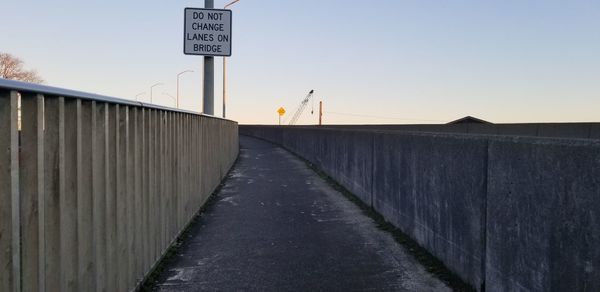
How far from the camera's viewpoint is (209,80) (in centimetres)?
1487

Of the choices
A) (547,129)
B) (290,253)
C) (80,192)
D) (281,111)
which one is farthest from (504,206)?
(281,111)

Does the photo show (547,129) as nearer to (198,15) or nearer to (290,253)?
(198,15)

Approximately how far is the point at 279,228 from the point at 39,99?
5.58 meters

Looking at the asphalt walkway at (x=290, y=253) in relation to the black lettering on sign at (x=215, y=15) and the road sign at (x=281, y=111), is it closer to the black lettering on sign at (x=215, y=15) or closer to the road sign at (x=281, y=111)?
the black lettering on sign at (x=215, y=15)

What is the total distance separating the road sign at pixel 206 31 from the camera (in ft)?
44.8

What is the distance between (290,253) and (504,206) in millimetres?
2959

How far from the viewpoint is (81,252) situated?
3.86 metres

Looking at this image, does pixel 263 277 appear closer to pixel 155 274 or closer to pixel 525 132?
pixel 155 274

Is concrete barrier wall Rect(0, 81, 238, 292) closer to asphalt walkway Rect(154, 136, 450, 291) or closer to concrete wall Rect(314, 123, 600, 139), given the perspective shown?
asphalt walkway Rect(154, 136, 450, 291)

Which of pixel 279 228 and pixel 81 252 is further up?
pixel 81 252

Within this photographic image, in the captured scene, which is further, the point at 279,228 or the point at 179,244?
the point at 279,228

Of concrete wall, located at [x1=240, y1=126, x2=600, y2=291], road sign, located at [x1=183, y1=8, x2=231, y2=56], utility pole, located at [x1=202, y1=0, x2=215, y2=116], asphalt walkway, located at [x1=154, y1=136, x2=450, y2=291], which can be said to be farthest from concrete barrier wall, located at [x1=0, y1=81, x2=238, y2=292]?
utility pole, located at [x1=202, y1=0, x2=215, y2=116]

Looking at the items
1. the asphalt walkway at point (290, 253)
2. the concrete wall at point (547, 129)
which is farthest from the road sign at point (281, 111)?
the asphalt walkway at point (290, 253)

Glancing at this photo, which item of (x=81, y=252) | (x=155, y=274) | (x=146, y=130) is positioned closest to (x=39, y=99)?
(x=81, y=252)
